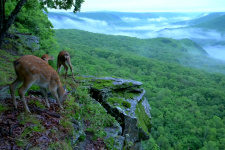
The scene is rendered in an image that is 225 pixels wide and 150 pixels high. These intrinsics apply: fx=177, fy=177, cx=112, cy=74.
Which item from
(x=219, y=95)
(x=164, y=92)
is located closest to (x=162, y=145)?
(x=164, y=92)

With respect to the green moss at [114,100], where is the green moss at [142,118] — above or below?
below

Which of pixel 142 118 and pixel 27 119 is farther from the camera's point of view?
pixel 142 118

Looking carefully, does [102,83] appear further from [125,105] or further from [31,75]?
[31,75]

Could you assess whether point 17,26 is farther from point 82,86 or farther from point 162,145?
point 162,145

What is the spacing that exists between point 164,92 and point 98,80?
76.4m

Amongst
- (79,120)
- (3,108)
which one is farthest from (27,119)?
(79,120)

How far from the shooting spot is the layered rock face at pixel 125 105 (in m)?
8.69

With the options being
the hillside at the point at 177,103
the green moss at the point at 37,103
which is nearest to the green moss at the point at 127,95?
the green moss at the point at 37,103

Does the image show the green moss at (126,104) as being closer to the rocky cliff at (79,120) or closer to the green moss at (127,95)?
the rocky cliff at (79,120)

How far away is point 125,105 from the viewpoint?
931 centimetres

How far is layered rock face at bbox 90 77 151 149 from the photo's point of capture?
28.5ft

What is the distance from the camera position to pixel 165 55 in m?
195

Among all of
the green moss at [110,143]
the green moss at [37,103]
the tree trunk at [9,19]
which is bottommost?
the green moss at [110,143]

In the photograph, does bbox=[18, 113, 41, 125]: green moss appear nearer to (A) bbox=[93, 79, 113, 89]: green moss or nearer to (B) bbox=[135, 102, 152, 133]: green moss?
(A) bbox=[93, 79, 113, 89]: green moss
